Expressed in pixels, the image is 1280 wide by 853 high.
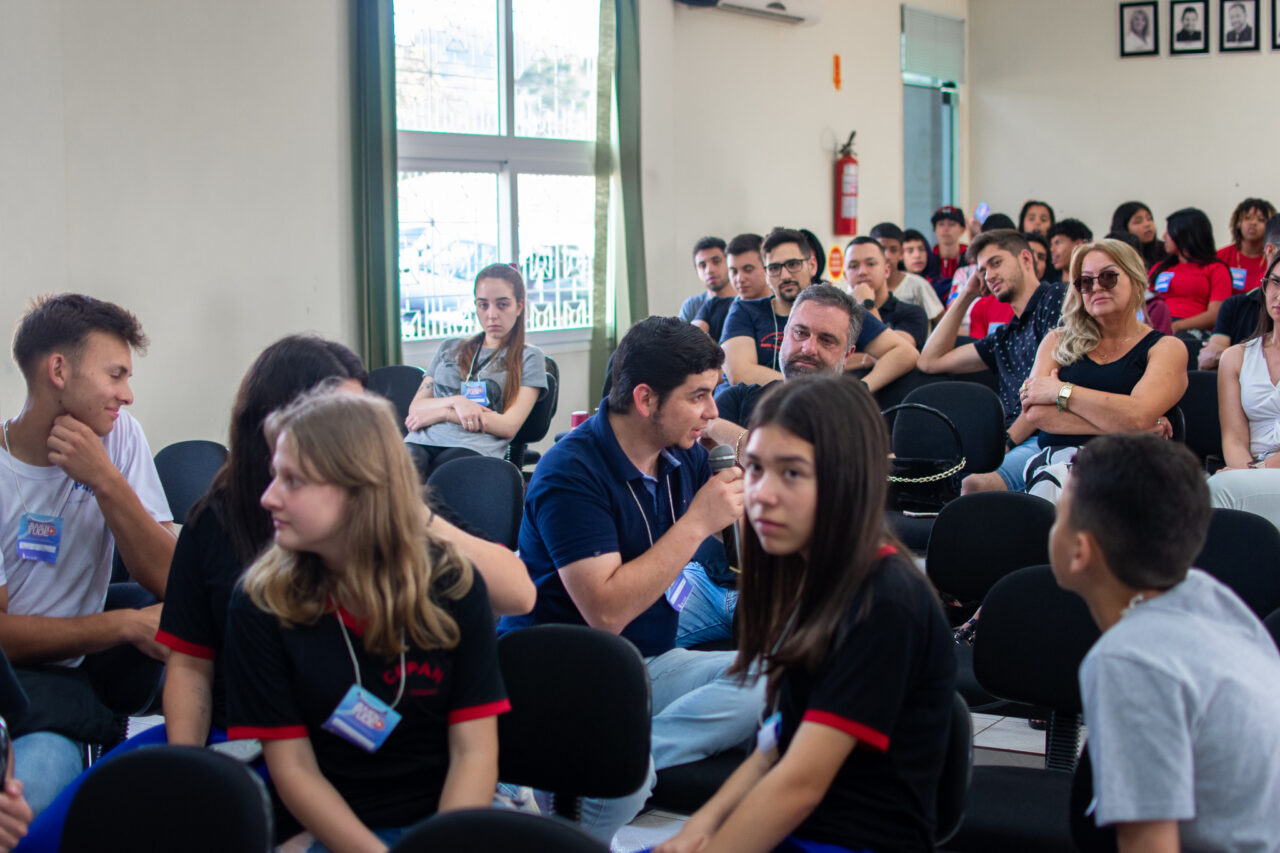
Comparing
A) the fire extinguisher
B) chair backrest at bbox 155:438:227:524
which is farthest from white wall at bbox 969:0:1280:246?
chair backrest at bbox 155:438:227:524

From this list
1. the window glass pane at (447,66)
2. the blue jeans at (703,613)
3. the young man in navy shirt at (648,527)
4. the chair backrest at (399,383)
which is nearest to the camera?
the young man in navy shirt at (648,527)

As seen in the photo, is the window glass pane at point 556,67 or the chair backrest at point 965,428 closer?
the chair backrest at point 965,428

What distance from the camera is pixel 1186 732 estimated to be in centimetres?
124

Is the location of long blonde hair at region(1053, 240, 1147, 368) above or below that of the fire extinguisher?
below

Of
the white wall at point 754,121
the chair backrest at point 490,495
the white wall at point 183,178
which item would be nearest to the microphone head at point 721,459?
the chair backrest at point 490,495

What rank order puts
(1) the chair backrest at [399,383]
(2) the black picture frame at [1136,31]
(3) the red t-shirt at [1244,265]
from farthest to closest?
(2) the black picture frame at [1136,31]
(3) the red t-shirt at [1244,265]
(1) the chair backrest at [399,383]

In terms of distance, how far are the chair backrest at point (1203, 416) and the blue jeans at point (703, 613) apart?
2.23 m

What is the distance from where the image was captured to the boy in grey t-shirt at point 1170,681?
4.08ft

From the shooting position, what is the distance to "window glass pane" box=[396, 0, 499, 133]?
5973mm

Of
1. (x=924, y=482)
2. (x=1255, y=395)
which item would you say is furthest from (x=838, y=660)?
(x=1255, y=395)

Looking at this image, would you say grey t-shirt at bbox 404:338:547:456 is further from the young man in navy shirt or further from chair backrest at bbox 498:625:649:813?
chair backrest at bbox 498:625:649:813

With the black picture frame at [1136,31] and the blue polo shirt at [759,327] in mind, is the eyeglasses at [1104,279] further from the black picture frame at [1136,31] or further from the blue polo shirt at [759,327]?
the black picture frame at [1136,31]

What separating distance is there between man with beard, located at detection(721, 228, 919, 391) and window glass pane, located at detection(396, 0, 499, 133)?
2046 millimetres

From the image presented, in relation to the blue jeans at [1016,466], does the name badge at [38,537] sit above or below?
above
